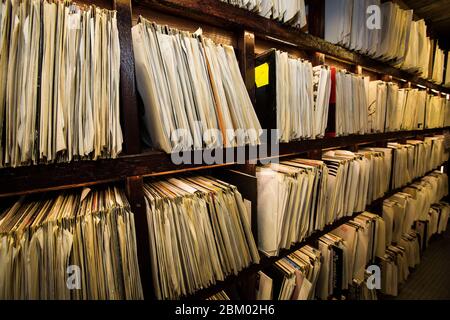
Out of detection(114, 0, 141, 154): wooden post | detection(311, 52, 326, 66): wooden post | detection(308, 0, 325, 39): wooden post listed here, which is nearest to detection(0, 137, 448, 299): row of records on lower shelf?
detection(114, 0, 141, 154): wooden post

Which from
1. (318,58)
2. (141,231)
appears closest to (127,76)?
(141,231)

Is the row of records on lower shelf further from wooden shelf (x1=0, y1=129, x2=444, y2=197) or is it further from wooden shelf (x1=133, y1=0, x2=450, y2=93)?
wooden shelf (x1=133, y1=0, x2=450, y2=93)

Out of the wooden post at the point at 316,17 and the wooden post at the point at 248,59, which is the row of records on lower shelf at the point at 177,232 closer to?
the wooden post at the point at 248,59

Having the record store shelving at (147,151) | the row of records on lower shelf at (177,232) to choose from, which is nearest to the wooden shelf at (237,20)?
the record store shelving at (147,151)

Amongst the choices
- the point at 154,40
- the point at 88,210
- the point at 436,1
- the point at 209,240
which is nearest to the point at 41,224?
the point at 88,210

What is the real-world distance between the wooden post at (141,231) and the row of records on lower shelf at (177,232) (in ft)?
0.04

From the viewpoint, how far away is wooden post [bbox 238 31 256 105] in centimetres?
84

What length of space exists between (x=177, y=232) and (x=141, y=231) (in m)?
0.11

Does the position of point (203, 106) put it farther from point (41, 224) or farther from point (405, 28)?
point (405, 28)

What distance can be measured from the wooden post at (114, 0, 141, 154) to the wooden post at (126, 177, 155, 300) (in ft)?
0.36

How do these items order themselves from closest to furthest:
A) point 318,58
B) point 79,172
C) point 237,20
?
1. point 79,172
2. point 237,20
3. point 318,58

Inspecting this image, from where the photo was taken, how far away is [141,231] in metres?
0.60

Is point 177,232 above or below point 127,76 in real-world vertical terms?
below

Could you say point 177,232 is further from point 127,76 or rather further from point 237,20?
point 237,20
